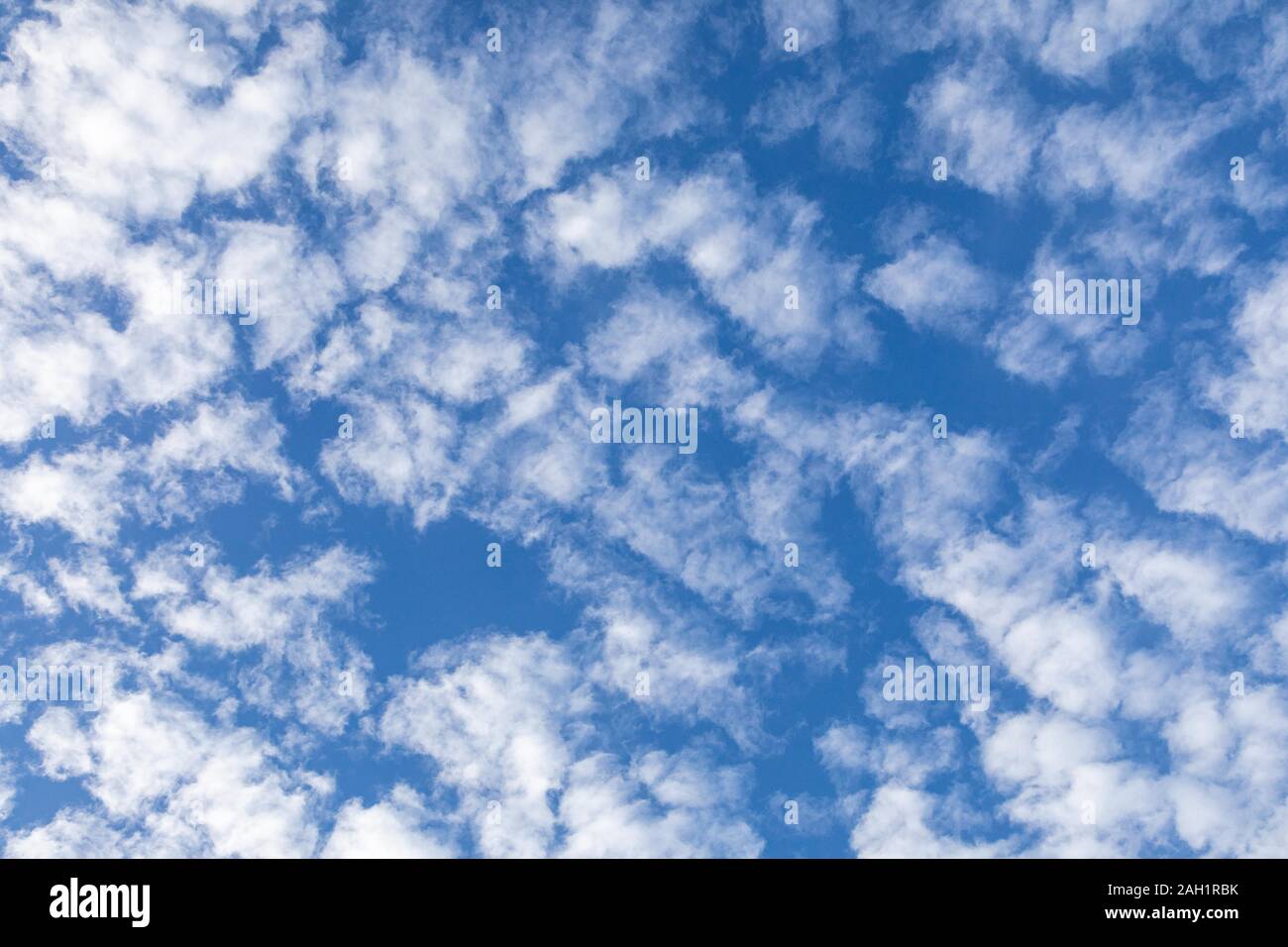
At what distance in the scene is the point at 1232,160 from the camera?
2919 cm
